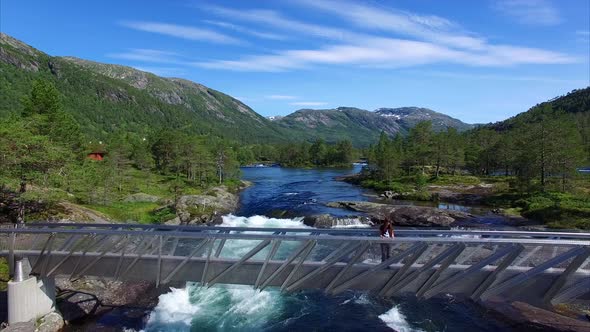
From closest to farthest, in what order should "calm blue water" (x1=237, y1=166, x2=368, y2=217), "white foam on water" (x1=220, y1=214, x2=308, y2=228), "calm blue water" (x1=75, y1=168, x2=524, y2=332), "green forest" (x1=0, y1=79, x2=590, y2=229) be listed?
"calm blue water" (x1=75, y1=168, x2=524, y2=332)
"green forest" (x1=0, y1=79, x2=590, y2=229)
"white foam on water" (x1=220, y1=214, x2=308, y2=228)
"calm blue water" (x1=237, y1=166, x2=368, y2=217)

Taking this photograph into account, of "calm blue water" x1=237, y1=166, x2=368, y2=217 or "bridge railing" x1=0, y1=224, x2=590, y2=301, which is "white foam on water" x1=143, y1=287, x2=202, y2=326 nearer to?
"bridge railing" x1=0, y1=224, x2=590, y2=301

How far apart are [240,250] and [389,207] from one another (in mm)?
23296

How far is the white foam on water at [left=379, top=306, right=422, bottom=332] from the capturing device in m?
17.9

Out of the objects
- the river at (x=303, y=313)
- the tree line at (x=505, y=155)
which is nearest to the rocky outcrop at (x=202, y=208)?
the river at (x=303, y=313)

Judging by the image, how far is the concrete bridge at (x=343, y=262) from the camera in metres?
11.0

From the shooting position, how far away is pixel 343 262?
42.9 feet

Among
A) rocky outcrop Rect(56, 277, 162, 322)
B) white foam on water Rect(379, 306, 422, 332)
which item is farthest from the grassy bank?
white foam on water Rect(379, 306, 422, 332)

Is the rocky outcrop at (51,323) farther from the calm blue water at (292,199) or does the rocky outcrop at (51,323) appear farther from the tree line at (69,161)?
the calm blue water at (292,199)

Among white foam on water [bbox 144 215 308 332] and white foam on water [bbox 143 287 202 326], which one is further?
white foam on water [bbox 143 287 202 326]

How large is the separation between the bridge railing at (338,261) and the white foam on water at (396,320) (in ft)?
14.2

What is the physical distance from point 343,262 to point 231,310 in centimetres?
979

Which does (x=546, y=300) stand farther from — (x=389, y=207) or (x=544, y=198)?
(x=544, y=198)

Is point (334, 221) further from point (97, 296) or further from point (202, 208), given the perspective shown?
point (97, 296)

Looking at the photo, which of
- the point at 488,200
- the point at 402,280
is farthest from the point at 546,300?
the point at 488,200
